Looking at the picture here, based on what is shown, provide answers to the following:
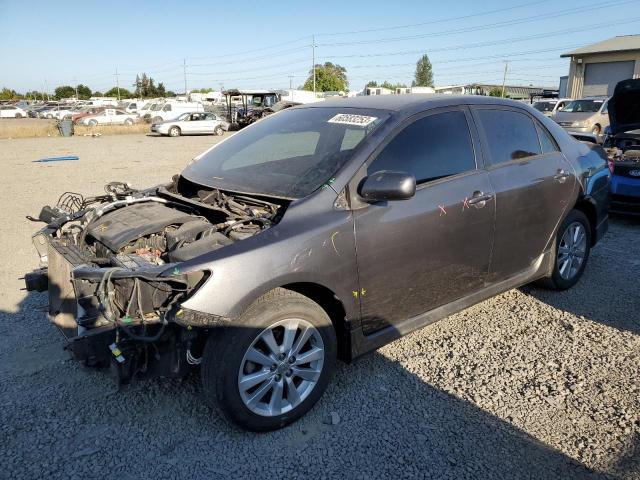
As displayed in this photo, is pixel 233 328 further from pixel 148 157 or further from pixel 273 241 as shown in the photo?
pixel 148 157

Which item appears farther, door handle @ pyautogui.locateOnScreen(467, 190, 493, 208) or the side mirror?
door handle @ pyautogui.locateOnScreen(467, 190, 493, 208)

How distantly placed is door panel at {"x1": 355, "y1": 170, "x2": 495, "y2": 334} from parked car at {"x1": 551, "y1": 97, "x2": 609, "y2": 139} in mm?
16179

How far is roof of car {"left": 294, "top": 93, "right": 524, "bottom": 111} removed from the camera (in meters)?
3.46

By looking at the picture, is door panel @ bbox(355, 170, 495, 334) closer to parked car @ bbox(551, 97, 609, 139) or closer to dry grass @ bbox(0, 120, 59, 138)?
parked car @ bbox(551, 97, 609, 139)

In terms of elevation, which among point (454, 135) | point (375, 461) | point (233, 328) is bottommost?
point (375, 461)

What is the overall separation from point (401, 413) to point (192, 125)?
90.2 ft

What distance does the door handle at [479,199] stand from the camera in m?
3.46

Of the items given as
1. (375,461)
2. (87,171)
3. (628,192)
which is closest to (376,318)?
(375,461)

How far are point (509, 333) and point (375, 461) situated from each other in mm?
1845

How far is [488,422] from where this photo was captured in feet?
9.51

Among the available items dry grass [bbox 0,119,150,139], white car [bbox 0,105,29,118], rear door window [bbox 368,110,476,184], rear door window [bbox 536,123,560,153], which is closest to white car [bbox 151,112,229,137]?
dry grass [bbox 0,119,150,139]

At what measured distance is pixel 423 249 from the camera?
10.5ft

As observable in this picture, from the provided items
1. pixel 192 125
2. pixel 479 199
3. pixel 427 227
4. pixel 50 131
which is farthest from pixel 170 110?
pixel 427 227

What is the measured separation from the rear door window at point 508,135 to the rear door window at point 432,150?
9.9 inches
